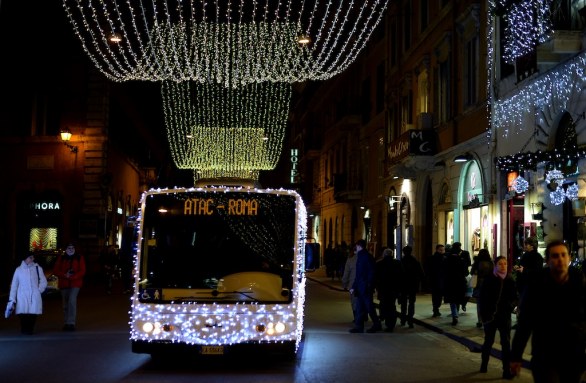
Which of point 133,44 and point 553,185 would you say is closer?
point 553,185

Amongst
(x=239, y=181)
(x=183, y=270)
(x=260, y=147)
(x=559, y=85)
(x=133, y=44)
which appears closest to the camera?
(x=183, y=270)

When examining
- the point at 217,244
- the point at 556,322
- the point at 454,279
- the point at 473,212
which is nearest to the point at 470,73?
the point at 473,212

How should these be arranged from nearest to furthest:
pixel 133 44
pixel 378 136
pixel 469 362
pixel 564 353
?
pixel 564 353
pixel 469 362
pixel 378 136
pixel 133 44

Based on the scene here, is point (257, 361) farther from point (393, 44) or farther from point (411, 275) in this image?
point (393, 44)

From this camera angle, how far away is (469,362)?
12375 mm

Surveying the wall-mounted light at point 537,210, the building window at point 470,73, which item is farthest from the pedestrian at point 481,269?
the building window at point 470,73

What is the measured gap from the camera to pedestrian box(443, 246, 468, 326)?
17.7m

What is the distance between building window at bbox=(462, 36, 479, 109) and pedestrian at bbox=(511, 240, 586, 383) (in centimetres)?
1803

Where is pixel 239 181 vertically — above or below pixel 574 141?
below

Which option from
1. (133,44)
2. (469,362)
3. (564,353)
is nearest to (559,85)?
(469,362)

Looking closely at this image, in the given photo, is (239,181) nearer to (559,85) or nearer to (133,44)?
(559,85)

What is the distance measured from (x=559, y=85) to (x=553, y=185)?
8.05ft

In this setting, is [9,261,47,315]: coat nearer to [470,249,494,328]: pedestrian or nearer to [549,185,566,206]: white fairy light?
[470,249,494,328]: pedestrian

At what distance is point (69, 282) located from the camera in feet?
53.7
